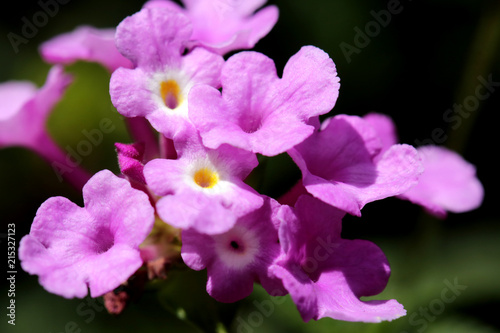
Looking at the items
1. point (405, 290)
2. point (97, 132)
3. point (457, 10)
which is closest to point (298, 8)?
point (457, 10)

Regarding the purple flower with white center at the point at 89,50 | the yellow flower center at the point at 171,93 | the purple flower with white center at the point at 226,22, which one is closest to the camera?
the yellow flower center at the point at 171,93

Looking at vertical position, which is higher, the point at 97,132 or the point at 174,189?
the point at 174,189

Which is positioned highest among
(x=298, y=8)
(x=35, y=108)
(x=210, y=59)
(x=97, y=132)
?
(x=210, y=59)

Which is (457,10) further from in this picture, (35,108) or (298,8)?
(35,108)

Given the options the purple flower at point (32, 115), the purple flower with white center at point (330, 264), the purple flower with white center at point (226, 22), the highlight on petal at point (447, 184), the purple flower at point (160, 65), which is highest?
the purple flower at point (160, 65)

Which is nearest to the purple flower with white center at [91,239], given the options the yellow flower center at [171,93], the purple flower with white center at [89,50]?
the yellow flower center at [171,93]

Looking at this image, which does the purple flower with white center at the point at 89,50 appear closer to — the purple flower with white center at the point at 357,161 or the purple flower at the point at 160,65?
the purple flower at the point at 160,65

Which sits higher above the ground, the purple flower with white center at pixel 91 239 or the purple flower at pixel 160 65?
the purple flower at pixel 160 65
